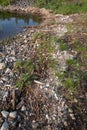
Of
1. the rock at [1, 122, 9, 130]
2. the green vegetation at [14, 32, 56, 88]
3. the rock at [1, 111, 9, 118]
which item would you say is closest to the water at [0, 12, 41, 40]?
the green vegetation at [14, 32, 56, 88]

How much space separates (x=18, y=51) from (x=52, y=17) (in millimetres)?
6080

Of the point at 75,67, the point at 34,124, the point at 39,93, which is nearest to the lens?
the point at 34,124

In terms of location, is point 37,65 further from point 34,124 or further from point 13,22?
point 13,22

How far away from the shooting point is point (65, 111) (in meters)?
6.45

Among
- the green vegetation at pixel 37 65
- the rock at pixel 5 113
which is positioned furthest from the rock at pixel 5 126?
the green vegetation at pixel 37 65

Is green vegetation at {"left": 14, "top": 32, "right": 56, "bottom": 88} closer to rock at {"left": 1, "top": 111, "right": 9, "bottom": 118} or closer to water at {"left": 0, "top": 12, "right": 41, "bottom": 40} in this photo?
rock at {"left": 1, "top": 111, "right": 9, "bottom": 118}

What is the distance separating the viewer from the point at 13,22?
13.9 meters

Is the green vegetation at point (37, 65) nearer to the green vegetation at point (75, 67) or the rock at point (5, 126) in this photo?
the green vegetation at point (75, 67)

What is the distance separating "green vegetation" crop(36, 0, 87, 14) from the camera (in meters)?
14.4

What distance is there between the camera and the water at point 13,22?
39.3 feet

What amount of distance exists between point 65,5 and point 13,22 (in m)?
3.43

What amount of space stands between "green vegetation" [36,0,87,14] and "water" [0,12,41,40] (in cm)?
130

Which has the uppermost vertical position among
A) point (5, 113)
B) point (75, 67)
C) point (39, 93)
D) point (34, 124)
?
point (75, 67)

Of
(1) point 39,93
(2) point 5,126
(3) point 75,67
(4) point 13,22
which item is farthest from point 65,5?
(2) point 5,126
